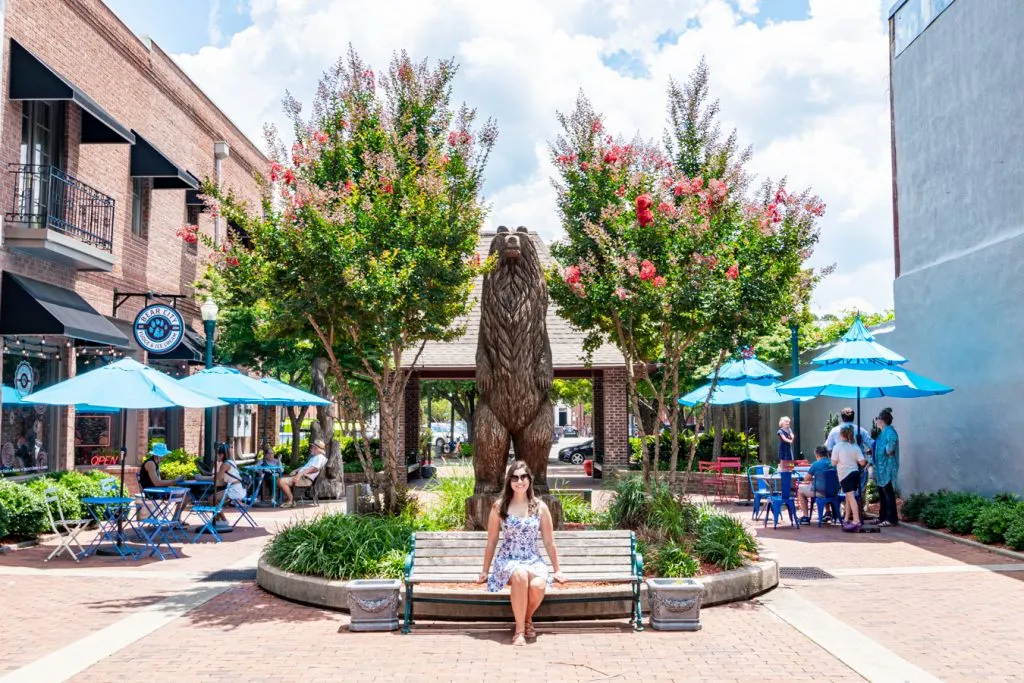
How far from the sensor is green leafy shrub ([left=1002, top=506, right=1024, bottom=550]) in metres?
11.2

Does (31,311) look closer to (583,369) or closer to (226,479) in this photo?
(226,479)

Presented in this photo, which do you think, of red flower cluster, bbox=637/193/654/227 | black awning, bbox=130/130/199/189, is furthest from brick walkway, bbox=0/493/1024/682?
black awning, bbox=130/130/199/189

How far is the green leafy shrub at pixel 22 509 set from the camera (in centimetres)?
1201

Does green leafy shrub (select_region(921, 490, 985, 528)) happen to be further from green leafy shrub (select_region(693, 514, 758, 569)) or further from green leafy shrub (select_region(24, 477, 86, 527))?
green leafy shrub (select_region(24, 477, 86, 527))

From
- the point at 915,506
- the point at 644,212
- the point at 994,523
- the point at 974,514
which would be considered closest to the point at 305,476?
the point at 644,212

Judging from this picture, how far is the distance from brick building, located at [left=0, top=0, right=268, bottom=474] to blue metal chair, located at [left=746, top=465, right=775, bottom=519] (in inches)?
448

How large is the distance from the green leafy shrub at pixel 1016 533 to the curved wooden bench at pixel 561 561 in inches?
236

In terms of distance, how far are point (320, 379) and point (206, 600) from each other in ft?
43.0

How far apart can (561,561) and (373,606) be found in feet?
5.67

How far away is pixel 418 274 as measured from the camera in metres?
10.5

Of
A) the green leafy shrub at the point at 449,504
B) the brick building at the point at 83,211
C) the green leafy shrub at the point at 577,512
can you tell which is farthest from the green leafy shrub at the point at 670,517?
the brick building at the point at 83,211

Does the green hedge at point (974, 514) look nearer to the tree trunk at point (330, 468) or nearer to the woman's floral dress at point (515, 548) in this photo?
the woman's floral dress at point (515, 548)

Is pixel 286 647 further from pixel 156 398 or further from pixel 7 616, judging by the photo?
pixel 156 398

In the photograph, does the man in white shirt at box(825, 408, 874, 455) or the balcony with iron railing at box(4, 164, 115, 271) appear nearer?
the balcony with iron railing at box(4, 164, 115, 271)
